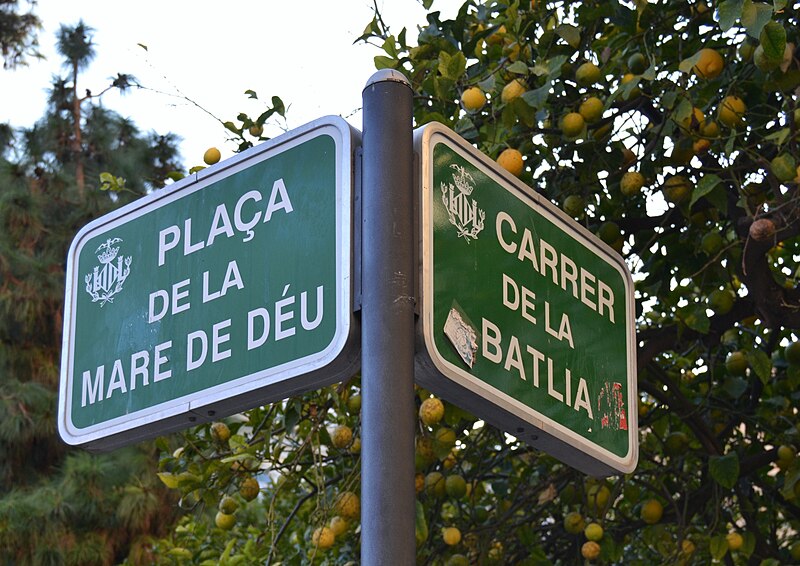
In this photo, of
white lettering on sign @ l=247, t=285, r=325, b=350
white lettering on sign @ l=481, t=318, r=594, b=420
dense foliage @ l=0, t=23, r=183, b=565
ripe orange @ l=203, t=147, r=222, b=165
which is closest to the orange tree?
ripe orange @ l=203, t=147, r=222, b=165

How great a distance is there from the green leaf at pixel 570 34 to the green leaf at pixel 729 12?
70 centimetres

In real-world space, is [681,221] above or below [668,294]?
above

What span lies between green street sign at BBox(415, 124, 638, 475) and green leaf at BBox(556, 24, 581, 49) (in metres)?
1.40

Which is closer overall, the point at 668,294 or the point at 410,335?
the point at 410,335

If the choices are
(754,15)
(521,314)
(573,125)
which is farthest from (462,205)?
(573,125)

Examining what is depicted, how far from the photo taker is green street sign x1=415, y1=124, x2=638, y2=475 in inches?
61.1

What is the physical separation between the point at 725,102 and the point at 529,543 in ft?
5.59

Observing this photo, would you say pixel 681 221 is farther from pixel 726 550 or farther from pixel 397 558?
pixel 397 558

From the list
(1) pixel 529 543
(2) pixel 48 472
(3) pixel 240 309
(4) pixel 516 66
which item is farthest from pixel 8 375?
(3) pixel 240 309

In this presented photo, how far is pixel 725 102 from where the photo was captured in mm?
3156

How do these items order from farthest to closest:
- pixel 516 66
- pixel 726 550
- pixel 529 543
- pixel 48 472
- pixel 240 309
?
1. pixel 48 472
2. pixel 529 543
3. pixel 726 550
4. pixel 516 66
5. pixel 240 309

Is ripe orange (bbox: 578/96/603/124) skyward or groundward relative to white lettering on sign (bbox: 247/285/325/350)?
skyward

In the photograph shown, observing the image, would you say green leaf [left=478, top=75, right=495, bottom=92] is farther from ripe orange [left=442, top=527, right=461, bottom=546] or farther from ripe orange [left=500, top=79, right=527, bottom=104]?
ripe orange [left=442, top=527, right=461, bottom=546]

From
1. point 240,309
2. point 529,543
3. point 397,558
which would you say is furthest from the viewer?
point 529,543
